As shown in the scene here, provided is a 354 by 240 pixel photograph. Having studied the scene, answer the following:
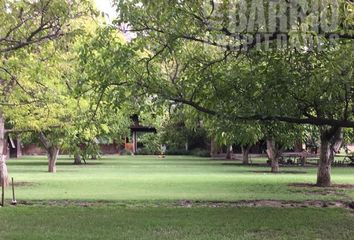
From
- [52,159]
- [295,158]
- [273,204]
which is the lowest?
[273,204]

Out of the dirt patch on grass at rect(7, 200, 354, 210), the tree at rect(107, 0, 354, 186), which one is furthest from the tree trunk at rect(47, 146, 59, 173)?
the tree at rect(107, 0, 354, 186)

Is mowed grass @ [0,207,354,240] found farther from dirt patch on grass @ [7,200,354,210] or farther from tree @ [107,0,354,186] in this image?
tree @ [107,0,354,186]

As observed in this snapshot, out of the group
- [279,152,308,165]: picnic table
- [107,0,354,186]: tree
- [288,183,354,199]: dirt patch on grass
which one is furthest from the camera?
[279,152,308,165]: picnic table

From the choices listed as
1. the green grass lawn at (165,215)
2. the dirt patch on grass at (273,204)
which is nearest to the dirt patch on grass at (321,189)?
the green grass lawn at (165,215)

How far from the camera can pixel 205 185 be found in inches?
922

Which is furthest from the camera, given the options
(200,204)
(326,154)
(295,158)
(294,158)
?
(295,158)

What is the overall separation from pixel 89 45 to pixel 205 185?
40.8 ft

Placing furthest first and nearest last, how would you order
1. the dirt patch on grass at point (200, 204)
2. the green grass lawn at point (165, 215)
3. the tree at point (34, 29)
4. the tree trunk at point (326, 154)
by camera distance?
1. the tree trunk at point (326, 154)
2. the dirt patch on grass at point (200, 204)
3. the green grass lawn at point (165, 215)
4. the tree at point (34, 29)

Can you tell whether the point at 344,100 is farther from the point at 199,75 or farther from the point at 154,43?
the point at 154,43

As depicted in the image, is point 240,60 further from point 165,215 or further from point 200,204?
point 200,204

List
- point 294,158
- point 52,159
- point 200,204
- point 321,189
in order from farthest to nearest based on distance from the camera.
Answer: point 294,158, point 52,159, point 321,189, point 200,204

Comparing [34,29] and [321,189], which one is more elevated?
[34,29]

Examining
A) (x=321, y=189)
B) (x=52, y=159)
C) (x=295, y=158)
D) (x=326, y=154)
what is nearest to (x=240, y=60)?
(x=321, y=189)

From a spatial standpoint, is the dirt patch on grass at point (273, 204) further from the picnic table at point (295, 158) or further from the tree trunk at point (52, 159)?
the picnic table at point (295, 158)
